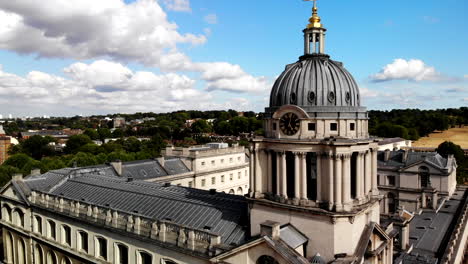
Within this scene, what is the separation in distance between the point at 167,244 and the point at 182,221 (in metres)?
2.82

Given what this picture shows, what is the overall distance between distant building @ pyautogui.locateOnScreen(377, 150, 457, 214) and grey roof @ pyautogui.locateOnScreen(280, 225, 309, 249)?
47917mm

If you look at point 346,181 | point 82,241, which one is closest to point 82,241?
point 82,241

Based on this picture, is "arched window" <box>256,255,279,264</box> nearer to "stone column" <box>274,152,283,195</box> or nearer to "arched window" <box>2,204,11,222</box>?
"stone column" <box>274,152,283,195</box>

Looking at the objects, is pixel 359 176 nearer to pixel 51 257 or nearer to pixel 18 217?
pixel 51 257

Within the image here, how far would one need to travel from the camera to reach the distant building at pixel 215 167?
8106cm

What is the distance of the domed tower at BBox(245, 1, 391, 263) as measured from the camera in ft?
87.2

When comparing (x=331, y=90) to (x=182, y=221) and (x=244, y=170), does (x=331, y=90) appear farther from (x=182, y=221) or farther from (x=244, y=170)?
(x=244, y=170)

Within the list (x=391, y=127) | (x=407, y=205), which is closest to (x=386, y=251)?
(x=407, y=205)

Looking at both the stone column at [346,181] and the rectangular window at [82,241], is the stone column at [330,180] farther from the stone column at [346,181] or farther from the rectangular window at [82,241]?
the rectangular window at [82,241]

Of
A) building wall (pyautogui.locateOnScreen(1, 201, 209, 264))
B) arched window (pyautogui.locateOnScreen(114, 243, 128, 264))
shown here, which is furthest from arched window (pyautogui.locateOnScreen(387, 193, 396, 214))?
arched window (pyautogui.locateOnScreen(114, 243, 128, 264))

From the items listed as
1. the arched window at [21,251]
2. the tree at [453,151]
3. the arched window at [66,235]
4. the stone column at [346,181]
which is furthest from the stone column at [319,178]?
the tree at [453,151]

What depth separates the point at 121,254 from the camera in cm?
3616

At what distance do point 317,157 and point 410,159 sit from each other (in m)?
57.0

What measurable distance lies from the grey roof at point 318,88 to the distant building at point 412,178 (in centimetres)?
4670
